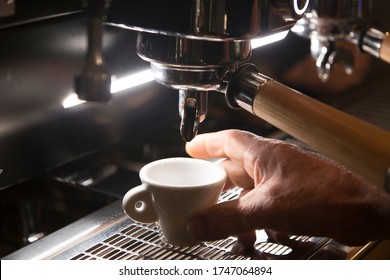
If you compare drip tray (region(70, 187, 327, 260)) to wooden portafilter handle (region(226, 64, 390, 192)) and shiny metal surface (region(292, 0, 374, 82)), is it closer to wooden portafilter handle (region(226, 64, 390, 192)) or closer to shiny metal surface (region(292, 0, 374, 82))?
wooden portafilter handle (region(226, 64, 390, 192))

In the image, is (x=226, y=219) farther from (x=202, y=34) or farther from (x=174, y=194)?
(x=202, y=34)

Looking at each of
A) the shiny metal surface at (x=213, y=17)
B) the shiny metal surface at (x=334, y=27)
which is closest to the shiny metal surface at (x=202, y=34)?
the shiny metal surface at (x=213, y=17)

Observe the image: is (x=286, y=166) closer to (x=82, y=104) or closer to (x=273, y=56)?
(x=82, y=104)

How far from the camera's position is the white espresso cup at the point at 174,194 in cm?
67

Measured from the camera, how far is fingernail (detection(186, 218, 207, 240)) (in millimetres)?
679

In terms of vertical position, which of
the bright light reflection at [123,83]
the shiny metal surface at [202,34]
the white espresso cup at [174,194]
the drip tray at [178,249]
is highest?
the shiny metal surface at [202,34]

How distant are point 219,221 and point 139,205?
8 centimetres

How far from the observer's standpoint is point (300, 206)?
0.69m

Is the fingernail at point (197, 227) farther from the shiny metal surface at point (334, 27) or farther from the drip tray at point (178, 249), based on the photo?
the shiny metal surface at point (334, 27)

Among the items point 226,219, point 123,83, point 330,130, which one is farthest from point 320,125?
point 123,83

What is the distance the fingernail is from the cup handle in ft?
Result: 0.13

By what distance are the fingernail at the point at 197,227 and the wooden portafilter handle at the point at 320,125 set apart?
0.37 ft
